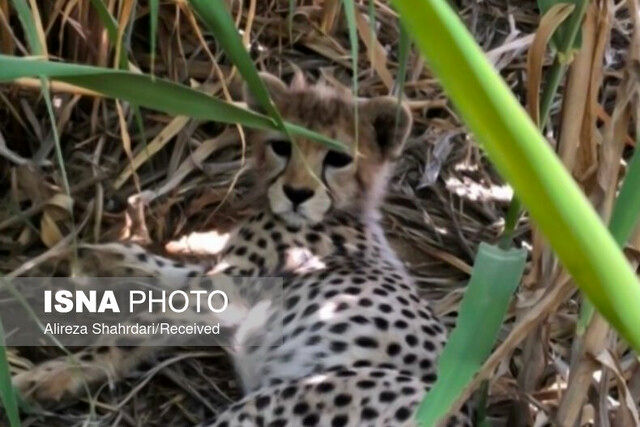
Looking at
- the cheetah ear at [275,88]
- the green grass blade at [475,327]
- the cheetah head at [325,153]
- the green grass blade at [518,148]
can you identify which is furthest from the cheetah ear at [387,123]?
the green grass blade at [518,148]

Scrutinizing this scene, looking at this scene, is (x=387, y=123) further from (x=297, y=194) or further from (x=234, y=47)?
(x=234, y=47)

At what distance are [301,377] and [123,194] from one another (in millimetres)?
610

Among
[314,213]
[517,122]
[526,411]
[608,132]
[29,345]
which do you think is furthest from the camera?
[314,213]

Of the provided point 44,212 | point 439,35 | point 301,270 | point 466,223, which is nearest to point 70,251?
point 44,212

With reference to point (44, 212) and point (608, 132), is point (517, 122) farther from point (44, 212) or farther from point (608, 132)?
point (44, 212)

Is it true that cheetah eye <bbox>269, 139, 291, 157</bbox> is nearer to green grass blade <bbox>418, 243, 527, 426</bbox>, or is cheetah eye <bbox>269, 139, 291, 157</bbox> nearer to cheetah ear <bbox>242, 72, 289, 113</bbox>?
cheetah ear <bbox>242, 72, 289, 113</bbox>

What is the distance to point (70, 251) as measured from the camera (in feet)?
6.25

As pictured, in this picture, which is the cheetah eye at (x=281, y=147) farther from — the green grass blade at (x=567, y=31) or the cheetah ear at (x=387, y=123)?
the green grass blade at (x=567, y=31)

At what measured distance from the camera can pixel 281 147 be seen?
196 centimetres

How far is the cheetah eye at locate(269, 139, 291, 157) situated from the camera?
1945 millimetres

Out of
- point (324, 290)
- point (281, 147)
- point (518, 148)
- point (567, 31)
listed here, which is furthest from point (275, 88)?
point (518, 148)

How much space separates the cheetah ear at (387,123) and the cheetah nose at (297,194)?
0.53 ft

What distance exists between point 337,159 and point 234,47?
96 cm

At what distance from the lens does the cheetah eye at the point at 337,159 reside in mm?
1920
